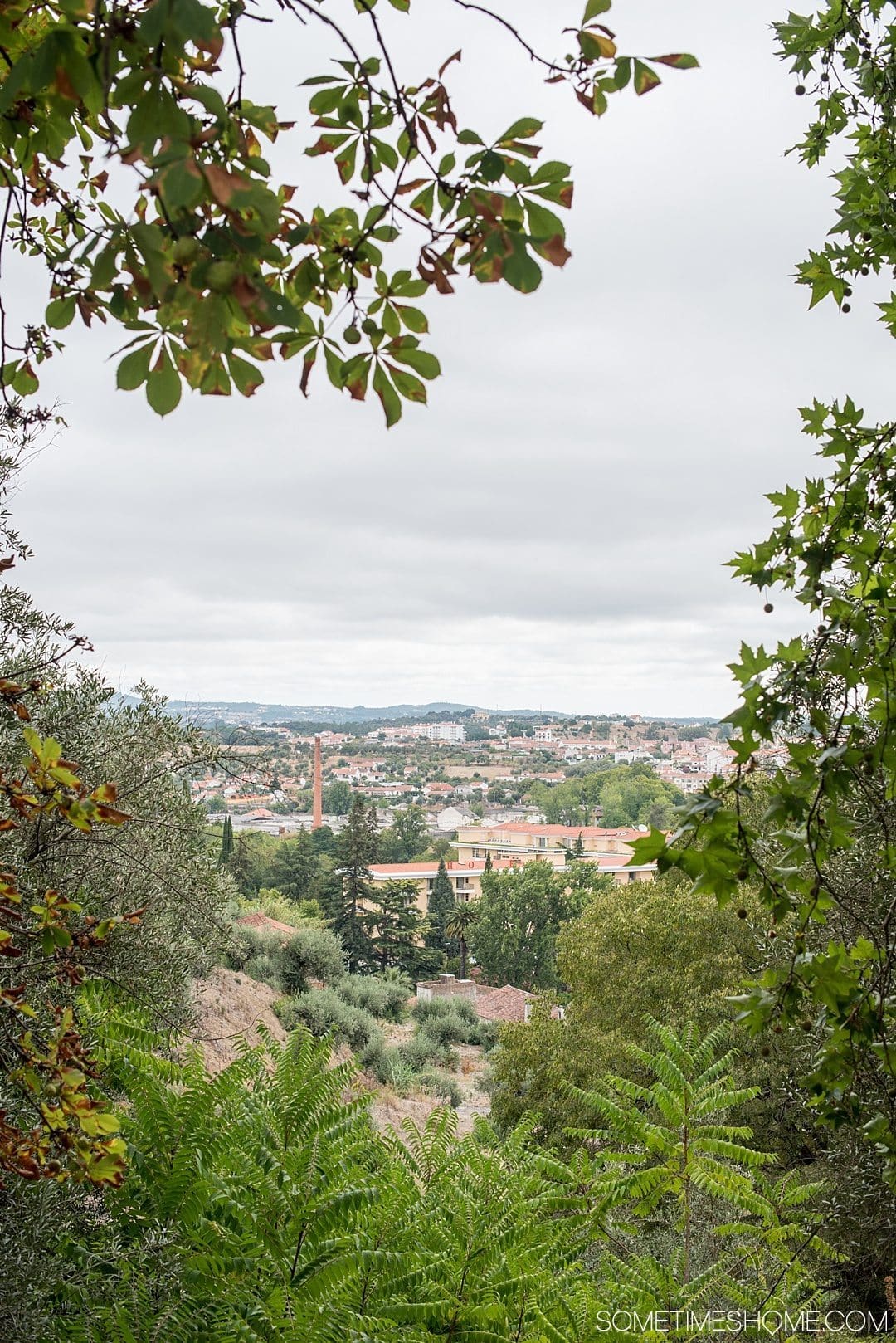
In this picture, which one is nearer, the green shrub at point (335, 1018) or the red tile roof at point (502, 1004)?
the green shrub at point (335, 1018)

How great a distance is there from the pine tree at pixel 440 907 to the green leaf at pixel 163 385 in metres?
41.1

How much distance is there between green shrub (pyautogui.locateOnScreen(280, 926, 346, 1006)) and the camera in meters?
18.7

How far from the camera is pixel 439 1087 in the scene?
17109 millimetres

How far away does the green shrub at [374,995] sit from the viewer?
19.9m

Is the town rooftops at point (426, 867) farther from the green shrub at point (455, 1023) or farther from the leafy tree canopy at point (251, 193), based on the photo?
the leafy tree canopy at point (251, 193)

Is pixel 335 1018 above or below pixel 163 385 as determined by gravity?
below

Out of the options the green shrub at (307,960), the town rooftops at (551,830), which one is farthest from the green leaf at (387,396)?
the town rooftops at (551,830)

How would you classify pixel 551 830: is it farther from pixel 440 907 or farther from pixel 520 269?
pixel 520 269

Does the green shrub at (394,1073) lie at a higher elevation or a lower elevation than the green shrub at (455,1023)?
higher

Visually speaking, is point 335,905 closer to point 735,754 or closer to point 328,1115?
point 328,1115

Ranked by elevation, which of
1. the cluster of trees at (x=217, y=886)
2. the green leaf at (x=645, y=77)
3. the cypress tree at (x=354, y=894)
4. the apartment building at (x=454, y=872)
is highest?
the green leaf at (x=645, y=77)

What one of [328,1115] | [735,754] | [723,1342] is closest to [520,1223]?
[328,1115]

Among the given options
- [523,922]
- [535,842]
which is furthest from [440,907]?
[535,842]

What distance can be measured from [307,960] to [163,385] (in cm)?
1936
